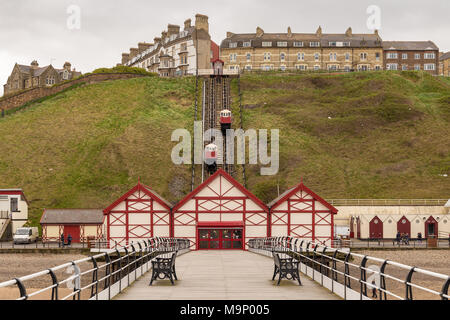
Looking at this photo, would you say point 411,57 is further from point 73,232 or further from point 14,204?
point 14,204

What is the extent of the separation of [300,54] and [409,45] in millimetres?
30881

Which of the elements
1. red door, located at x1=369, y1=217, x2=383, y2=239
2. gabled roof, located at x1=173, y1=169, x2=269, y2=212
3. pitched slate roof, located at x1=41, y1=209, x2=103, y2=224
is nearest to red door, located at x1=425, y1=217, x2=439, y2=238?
red door, located at x1=369, y1=217, x2=383, y2=239

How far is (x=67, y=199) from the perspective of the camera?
234ft

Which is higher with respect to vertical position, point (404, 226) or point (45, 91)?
point (45, 91)

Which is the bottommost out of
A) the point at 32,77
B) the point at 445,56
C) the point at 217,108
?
the point at 217,108

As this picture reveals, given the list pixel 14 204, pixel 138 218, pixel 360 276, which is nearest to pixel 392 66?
pixel 14 204

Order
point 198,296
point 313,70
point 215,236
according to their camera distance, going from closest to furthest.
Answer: point 198,296 < point 215,236 < point 313,70

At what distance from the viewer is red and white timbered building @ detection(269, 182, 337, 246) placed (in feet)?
173

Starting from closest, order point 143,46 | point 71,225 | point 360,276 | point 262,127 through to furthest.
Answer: point 360,276 < point 71,225 < point 262,127 < point 143,46

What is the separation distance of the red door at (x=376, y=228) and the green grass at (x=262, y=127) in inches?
437

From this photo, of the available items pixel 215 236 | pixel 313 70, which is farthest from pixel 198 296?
pixel 313 70

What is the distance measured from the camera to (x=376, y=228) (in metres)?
61.7
